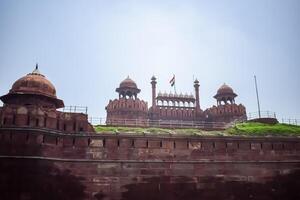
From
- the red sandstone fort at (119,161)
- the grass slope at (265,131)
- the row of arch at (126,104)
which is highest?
the row of arch at (126,104)

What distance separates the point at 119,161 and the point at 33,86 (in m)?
6.36

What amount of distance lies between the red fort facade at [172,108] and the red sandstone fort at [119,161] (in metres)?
8.63

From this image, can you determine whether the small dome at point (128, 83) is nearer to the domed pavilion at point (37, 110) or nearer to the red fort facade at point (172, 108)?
the red fort facade at point (172, 108)

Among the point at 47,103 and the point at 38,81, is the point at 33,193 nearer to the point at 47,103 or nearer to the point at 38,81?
the point at 47,103

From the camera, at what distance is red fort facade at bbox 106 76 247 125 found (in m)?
24.2

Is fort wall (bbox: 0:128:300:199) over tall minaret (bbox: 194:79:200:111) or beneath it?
beneath

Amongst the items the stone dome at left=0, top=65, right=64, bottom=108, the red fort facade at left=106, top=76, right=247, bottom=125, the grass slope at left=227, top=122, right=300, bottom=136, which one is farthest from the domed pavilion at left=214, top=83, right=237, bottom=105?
the stone dome at left=0, top=65, right=64, bottom=108

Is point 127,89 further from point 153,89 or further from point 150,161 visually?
point 150,161

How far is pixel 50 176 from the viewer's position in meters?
12.3

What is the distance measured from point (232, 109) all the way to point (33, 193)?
61.0 ft

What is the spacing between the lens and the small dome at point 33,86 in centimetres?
1526

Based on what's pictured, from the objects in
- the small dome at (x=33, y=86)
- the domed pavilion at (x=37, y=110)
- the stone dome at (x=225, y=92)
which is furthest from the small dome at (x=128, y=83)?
the small dome at (x=33, y=86)

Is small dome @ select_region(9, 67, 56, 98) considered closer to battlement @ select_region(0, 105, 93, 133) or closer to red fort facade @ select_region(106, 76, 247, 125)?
battlement @ select_region(0, 105, 93, 133)

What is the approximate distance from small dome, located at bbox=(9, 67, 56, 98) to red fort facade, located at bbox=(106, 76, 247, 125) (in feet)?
28.2
